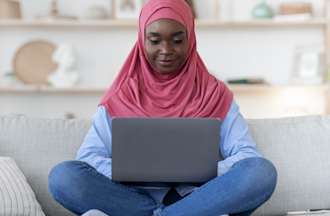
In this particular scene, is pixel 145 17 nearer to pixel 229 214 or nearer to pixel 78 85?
pixel 229 214

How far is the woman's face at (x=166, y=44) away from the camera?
190 cm

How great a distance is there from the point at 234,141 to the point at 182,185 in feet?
0.77

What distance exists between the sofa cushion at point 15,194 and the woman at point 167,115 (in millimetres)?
110

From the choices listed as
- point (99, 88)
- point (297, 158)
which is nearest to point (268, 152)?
point (297, 158)

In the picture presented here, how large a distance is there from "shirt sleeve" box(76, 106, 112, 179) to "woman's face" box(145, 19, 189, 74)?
24 cm

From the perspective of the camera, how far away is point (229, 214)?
5.36ft

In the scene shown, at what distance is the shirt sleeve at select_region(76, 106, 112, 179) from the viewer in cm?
179

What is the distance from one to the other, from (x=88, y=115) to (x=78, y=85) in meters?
0.21

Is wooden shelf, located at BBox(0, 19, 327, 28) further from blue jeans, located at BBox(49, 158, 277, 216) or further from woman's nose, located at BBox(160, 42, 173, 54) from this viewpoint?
blue jeans, located at BBox(49, 158, 277, 216)

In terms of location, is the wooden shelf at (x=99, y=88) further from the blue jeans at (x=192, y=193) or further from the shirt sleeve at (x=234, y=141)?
the blue jeans at (x=192, y=193)

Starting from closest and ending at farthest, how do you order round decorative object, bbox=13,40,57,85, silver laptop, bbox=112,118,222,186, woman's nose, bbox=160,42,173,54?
1. silver laptop, bbox=112,118,222,186
2. woman's nose, bbox=160,42,173,54
3. round decorative object, bbox=13,40,57,85

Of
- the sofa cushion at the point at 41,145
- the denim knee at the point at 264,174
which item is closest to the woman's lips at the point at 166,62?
the sofa cushion at the point at 41,145

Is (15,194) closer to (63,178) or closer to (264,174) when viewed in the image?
(63,178)

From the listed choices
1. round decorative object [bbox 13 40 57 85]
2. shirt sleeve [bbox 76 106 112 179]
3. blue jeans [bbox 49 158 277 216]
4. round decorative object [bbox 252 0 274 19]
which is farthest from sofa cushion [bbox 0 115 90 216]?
round decorative object [bbox 252 0 274 19]
